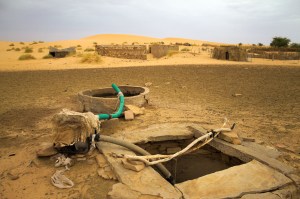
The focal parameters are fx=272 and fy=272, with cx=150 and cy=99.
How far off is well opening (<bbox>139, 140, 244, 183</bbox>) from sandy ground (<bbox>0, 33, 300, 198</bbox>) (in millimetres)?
503

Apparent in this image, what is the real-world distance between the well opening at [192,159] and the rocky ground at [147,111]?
565mm

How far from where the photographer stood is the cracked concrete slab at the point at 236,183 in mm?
2848

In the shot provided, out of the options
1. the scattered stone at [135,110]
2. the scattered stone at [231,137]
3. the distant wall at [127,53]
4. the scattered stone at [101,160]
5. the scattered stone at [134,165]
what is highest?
the distant wall at [127,53]

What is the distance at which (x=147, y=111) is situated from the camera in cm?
614

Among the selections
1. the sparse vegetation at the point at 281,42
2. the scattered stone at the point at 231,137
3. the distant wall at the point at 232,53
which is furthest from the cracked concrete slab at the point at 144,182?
the sparse vegetation at the point at 281,42

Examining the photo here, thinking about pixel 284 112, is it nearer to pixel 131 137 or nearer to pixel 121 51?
pixel 131 137

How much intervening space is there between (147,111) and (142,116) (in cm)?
40

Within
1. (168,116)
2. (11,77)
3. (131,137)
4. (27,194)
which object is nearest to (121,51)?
(11,77)

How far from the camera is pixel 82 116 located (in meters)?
3.52

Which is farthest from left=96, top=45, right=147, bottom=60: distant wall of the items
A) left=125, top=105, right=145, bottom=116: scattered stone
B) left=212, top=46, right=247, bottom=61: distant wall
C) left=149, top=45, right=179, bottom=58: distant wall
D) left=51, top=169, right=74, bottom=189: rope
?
left=51, top=169, right=74, bottom=189: rope

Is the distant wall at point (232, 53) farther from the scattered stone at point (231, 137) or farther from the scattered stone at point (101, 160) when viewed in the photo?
the scattered stone at point (101, 160)

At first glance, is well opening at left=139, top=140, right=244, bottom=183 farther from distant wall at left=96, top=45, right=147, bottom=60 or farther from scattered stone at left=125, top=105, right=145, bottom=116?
distant wall at left=96, top=45, right=147, bottom=60

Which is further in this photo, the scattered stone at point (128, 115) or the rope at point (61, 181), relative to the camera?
the scattered stone at point (128, 115)

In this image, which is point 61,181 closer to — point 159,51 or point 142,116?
point 142,116
